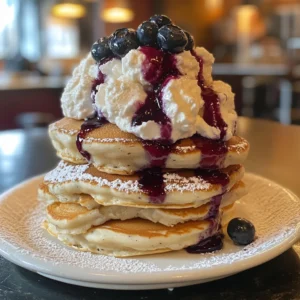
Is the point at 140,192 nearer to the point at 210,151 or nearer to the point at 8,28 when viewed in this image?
the point at 210,151

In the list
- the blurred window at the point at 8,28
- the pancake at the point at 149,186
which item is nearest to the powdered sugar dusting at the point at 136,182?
the pancake at the point at 149,186

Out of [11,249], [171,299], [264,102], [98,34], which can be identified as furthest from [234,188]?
[98,34]

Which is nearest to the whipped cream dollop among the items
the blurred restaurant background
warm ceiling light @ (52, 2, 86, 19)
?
warm ceiling light @ (52, 2, 86, 19)

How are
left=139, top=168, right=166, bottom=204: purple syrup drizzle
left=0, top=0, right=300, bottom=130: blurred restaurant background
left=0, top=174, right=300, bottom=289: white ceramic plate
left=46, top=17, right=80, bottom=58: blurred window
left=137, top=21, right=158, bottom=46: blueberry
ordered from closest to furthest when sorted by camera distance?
left=0, top=174, right=300, bottom=289: white ceramic plate
left=139, top=168, right=166, bottom=204: purple syrup drizzle
left=137, top=21, right=158, bottom=46: blueberry
left=0, top=0, right=300, bottom=130: blurred restaurant background
left=46, top=17, right=80, bottom=58: blurred window

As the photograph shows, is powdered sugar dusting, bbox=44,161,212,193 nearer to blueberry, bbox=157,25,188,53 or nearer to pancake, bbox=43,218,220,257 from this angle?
pancake, bbox=43,218,220,257

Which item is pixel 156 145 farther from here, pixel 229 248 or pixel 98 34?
pixel 98 34

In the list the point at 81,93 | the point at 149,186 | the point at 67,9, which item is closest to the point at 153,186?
the point at 149,186
